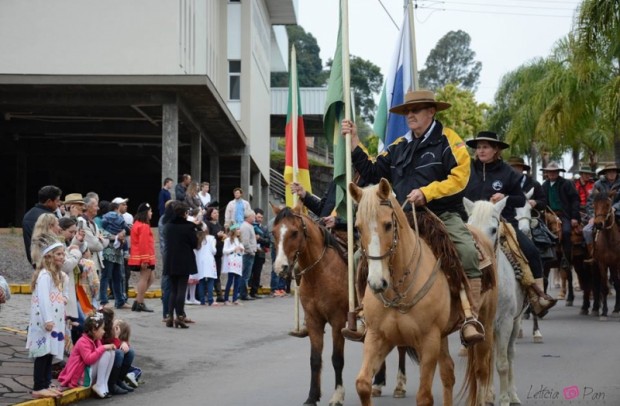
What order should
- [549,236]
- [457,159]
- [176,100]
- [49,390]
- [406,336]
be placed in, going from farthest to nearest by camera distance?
[176,100] < [549,236] < [49,390] < [457,159] < [406,336]

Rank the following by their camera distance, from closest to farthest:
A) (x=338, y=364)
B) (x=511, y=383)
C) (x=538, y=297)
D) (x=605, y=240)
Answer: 1. (x=338, y=364)
2. (x=511, y=383)
3. (x=538, y=297)
4. (x=605, y=240)

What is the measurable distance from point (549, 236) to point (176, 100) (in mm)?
16055

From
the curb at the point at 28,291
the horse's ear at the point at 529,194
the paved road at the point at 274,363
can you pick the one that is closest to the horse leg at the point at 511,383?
the paved road at the point at 274,363

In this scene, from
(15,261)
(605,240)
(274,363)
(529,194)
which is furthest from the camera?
(15,261)

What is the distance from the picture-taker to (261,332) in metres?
18.3

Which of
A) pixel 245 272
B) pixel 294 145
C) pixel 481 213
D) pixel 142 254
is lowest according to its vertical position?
pixel 245 272

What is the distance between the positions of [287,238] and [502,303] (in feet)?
7.92

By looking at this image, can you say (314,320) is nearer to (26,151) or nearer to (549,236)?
(549,236)

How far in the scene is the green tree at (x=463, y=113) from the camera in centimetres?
6757

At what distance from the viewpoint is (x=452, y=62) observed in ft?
456

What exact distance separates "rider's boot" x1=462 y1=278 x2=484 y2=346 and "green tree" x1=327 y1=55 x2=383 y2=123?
10760 centimetres

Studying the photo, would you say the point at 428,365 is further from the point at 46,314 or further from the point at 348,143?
the point at 46,314

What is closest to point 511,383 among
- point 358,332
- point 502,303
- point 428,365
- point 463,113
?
point 502,303

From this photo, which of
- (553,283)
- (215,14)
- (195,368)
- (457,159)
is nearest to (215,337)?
(195,368)
